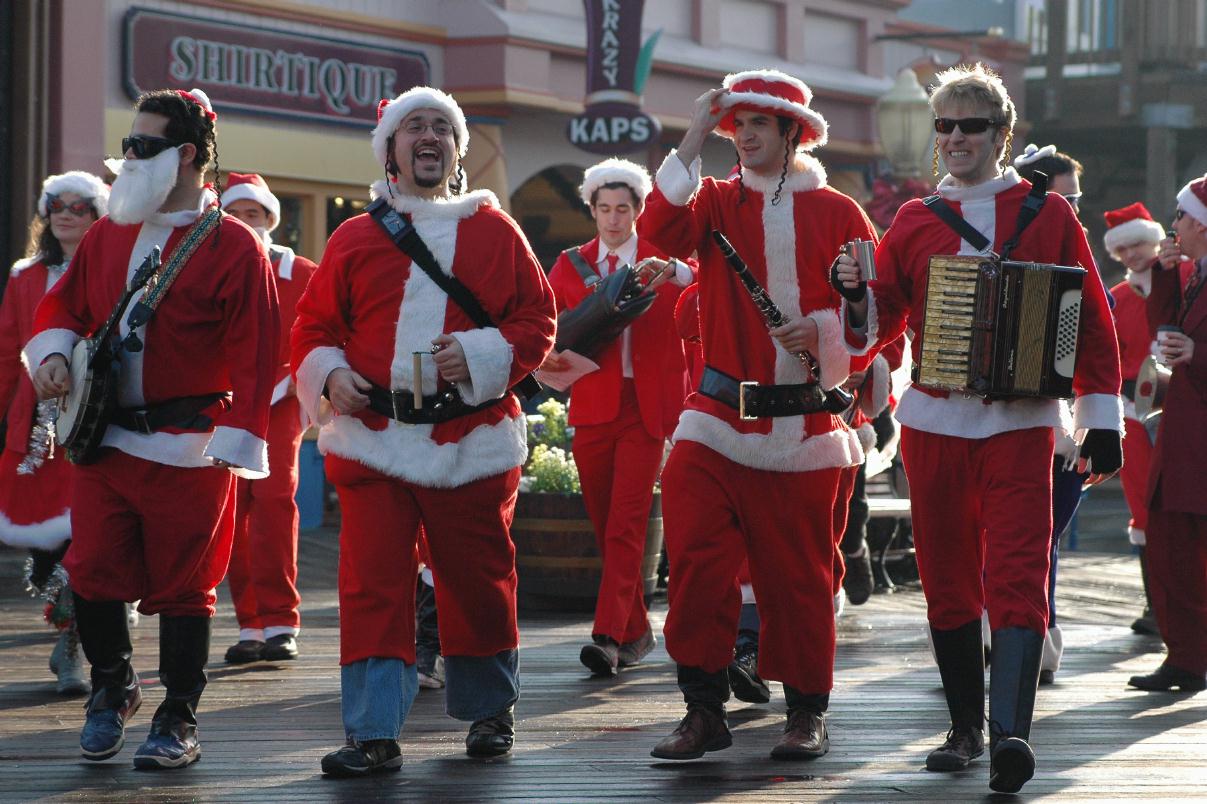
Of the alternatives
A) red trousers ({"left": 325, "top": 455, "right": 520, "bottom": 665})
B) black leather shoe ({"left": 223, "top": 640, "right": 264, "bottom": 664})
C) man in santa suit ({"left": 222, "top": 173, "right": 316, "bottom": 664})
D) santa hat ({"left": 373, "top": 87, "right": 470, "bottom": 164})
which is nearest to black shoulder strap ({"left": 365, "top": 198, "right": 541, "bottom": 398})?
santa hat ({"left": 373, "top": 87, "right": 470, "bottom": 164})

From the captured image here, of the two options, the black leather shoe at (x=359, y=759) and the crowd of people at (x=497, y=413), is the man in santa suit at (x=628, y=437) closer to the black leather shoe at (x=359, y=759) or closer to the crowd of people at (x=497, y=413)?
the crowd of people at (x=497, y=413)

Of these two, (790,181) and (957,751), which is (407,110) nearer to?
(790,181)

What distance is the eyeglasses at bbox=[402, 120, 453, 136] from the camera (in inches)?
220

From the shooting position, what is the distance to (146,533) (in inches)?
215

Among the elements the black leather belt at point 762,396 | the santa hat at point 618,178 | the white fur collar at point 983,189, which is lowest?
the black leather belt at point 762,396

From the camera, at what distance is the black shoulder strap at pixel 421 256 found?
5465mm

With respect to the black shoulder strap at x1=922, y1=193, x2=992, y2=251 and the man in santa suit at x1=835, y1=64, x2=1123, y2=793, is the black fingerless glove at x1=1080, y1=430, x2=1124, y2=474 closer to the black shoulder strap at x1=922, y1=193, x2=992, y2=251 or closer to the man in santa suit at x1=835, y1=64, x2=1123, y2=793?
the man in santa suit at x1=835, y1=64, x2=1123, y2=793

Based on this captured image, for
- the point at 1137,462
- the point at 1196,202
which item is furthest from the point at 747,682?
the point at 1137,462

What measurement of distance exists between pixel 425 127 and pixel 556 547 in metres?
3.95

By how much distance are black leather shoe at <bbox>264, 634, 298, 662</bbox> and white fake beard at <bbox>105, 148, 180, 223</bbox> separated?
260 cm

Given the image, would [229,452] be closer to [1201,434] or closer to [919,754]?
[919,754]

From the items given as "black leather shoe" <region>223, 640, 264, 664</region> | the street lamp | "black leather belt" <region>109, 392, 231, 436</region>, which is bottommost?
"black leather shoe" <region>223, 640, 264, 664</region>

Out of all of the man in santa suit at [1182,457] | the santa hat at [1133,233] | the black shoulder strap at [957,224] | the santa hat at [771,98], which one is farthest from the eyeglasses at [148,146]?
the santa hat at [1133,233]

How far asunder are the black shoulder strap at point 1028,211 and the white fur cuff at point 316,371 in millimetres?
1780
